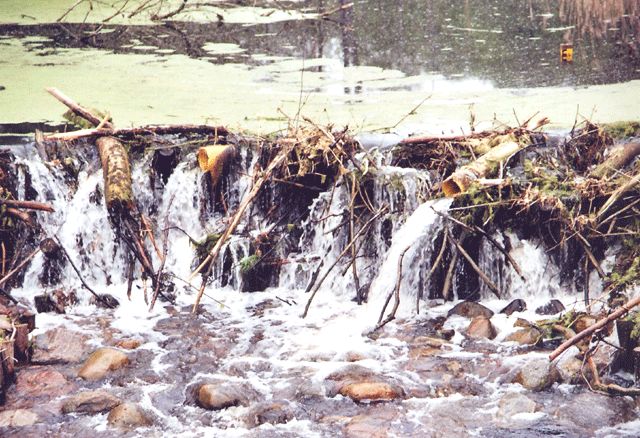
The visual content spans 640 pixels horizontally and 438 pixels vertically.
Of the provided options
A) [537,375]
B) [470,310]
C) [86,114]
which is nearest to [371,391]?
[537,375]

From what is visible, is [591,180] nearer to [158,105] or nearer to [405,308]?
[405,308]

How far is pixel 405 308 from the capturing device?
477cm

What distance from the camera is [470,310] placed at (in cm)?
462

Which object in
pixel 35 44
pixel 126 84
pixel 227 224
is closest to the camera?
pixel 227 224

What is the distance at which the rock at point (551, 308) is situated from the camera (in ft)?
15.1

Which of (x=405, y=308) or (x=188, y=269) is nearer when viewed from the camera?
(x=405, y=308)

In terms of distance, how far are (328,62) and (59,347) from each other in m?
4.75

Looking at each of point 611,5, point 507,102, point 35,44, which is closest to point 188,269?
point 507,102

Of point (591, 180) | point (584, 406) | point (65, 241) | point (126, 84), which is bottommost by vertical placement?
point (584, 406)

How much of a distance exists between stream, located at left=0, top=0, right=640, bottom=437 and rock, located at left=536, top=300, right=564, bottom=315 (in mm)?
54

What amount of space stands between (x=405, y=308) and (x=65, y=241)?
2.14 metres

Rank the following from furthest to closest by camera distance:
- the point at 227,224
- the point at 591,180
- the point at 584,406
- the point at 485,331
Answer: the point at 227,224 → the point at 591,180 → the point at 485,331 → the point at 584,406

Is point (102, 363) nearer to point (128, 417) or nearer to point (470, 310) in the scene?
point (128, 417)

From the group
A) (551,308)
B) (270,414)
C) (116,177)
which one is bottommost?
(270,414)
